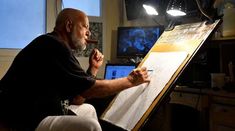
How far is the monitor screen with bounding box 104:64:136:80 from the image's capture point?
2662 millimetres

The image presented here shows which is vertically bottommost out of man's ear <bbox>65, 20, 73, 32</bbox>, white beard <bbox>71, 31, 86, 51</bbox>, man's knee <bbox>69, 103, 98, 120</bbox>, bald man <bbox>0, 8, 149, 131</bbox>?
man's knee <bbox>69, 103, 98, 120</bbox>

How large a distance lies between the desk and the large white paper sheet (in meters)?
0.56

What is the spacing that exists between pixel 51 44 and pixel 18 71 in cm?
21

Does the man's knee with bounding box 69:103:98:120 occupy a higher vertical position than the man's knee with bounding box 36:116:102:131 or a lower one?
lower

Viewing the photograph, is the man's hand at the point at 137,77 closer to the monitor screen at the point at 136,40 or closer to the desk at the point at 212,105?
the desk at the point at 212,105

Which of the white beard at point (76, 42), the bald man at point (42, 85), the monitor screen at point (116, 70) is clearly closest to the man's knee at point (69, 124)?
the bald man at point (42, 85)

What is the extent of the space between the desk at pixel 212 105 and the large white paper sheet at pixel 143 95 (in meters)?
0.56

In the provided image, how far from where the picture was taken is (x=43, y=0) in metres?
2.82

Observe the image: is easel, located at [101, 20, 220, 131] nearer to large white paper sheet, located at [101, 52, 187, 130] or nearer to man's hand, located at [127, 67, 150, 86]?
large white paper sheet, located at [101, 52, 187, 130]

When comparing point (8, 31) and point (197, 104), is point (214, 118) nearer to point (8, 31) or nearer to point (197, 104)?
point (197, 104)

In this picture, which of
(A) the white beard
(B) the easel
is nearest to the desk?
(B) the easel

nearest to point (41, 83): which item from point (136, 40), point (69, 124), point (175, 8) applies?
point (69, 124)

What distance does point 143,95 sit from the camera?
1592mm

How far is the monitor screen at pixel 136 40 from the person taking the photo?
2797 mm
